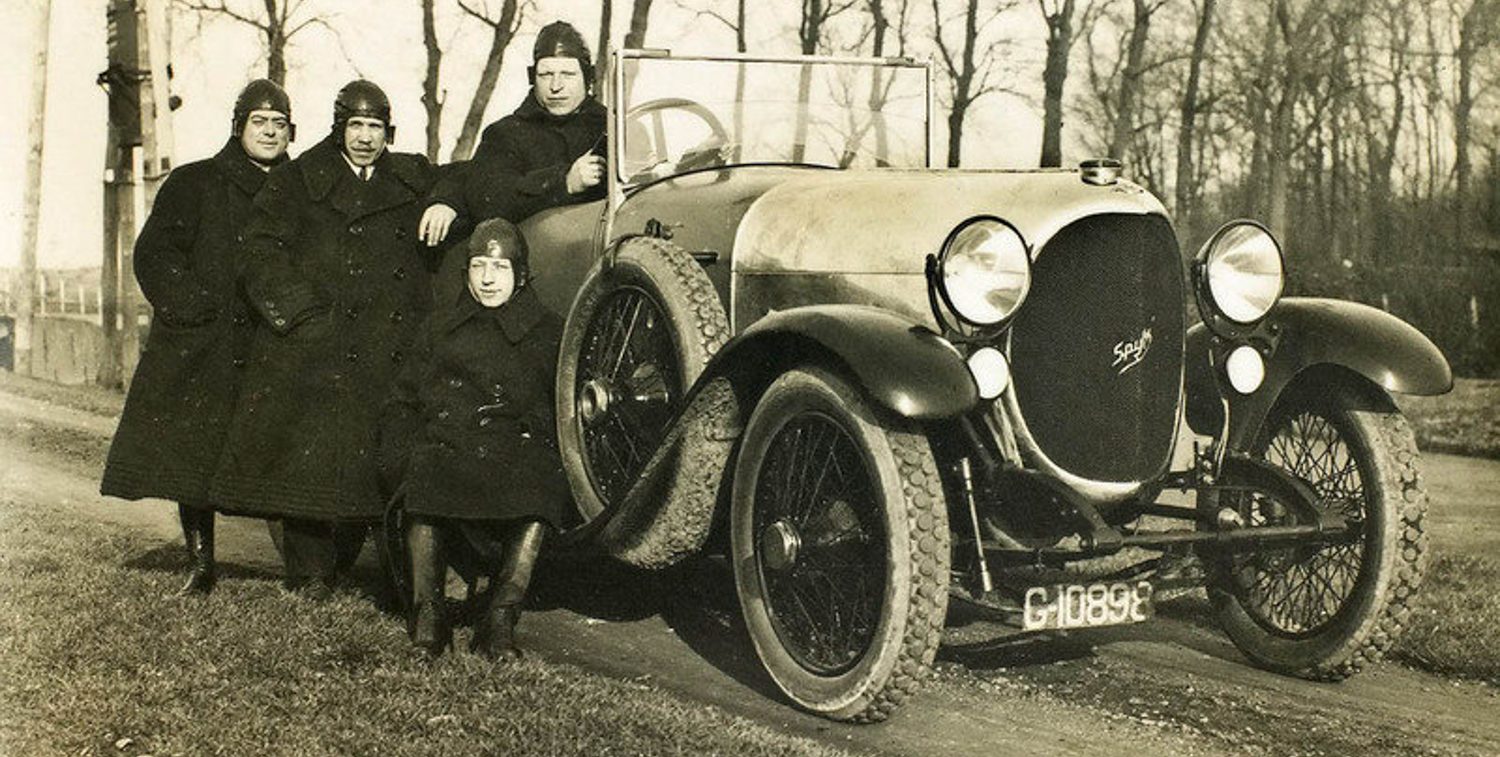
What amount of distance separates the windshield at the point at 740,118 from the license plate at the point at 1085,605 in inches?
87.5

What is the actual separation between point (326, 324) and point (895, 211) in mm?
2187

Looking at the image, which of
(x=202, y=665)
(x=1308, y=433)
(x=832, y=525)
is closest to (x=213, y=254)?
(x=202, y=665)

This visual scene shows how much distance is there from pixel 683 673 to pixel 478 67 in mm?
5862

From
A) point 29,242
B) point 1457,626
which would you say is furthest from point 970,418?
point 29,242

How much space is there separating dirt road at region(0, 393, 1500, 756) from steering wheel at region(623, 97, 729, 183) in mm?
1638

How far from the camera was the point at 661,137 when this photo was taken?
5492 millimetres

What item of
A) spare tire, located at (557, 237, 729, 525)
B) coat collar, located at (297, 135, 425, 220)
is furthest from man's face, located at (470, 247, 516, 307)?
coat collar, located at (297, 135, 425, 220)

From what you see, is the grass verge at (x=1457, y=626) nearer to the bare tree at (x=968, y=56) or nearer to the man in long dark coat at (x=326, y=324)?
the bare tree at (x=968, y=56)

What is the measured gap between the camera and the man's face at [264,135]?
17.2 ft

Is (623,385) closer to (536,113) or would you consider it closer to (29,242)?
(536,113)

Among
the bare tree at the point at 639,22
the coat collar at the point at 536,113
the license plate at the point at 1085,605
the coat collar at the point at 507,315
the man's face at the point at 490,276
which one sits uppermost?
the bare tree at the point at 639,22

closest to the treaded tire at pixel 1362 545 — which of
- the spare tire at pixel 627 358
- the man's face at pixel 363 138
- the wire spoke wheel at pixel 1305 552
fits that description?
the wire spoke wheel at pixel 1305 552

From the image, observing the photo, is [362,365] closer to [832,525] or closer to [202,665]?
[202,665]

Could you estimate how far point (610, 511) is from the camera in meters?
4.48
